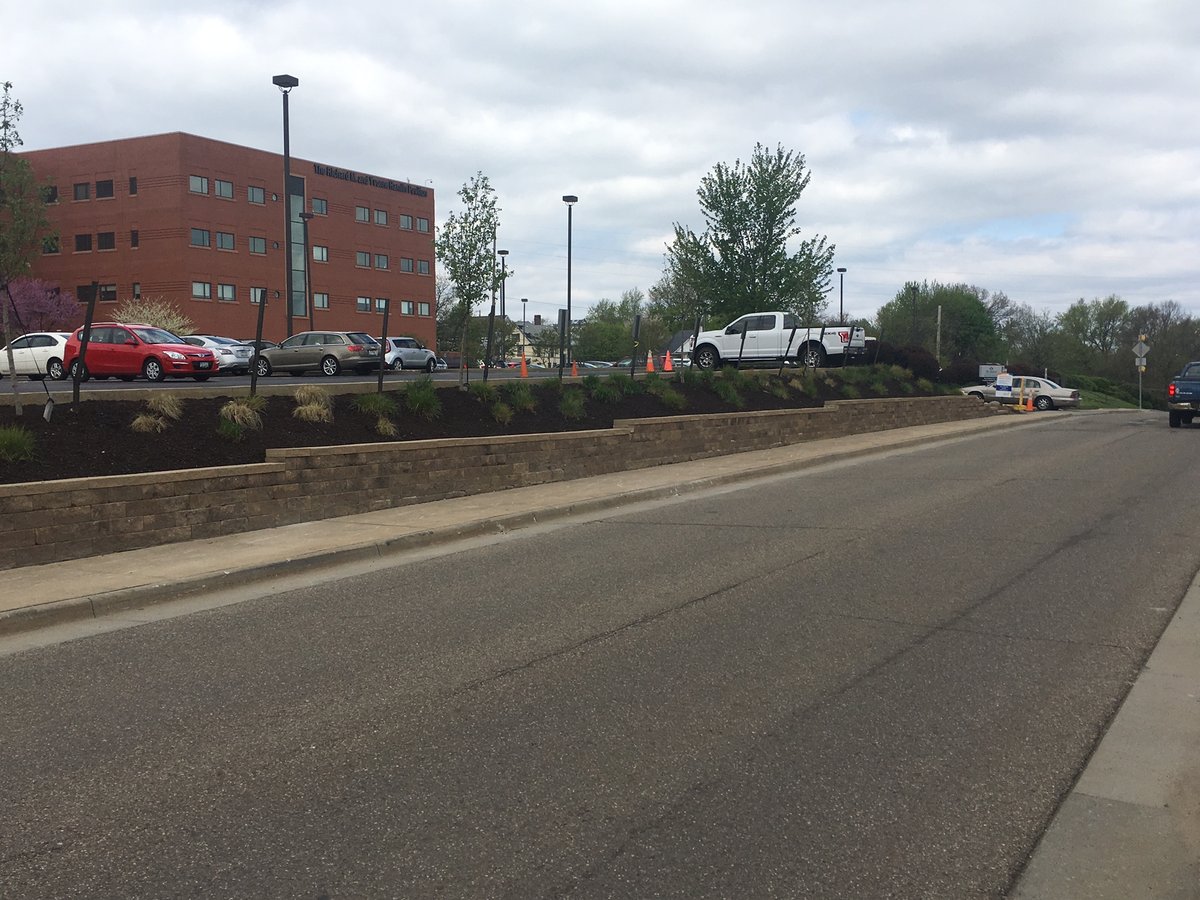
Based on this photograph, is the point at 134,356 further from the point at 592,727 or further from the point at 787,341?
the point at 592,727

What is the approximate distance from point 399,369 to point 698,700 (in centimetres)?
3108

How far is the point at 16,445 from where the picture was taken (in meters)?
9.48

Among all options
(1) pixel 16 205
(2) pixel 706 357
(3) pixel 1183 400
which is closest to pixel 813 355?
(2) pixel 706 357

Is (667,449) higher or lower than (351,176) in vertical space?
lower

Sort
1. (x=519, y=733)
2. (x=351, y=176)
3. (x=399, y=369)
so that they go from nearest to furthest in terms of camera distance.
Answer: (x=519, y=733) < (x=399, y=369) < (x=351, y=176)

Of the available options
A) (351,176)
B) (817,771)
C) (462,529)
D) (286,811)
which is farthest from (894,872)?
(351,176)

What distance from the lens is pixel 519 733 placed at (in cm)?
481

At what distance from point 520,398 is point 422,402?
2.29m

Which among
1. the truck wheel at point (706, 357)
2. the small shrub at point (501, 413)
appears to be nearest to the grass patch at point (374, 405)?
the small shrub at point (501, 413)

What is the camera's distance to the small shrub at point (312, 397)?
43.4ft

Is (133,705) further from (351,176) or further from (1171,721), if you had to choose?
(351,176)

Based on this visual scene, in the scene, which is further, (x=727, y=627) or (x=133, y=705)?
(x=727, y=627)

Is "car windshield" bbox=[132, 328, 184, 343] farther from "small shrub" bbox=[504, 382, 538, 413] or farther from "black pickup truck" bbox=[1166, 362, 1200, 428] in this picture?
"black pickup truck" bbox=[1166, 362, 1200, 428]

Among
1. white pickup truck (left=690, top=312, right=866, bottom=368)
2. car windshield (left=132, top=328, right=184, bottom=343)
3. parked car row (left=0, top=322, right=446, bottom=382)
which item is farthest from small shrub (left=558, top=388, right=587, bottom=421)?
car windshield (left=132, top=328, right=184, bottom=343)
